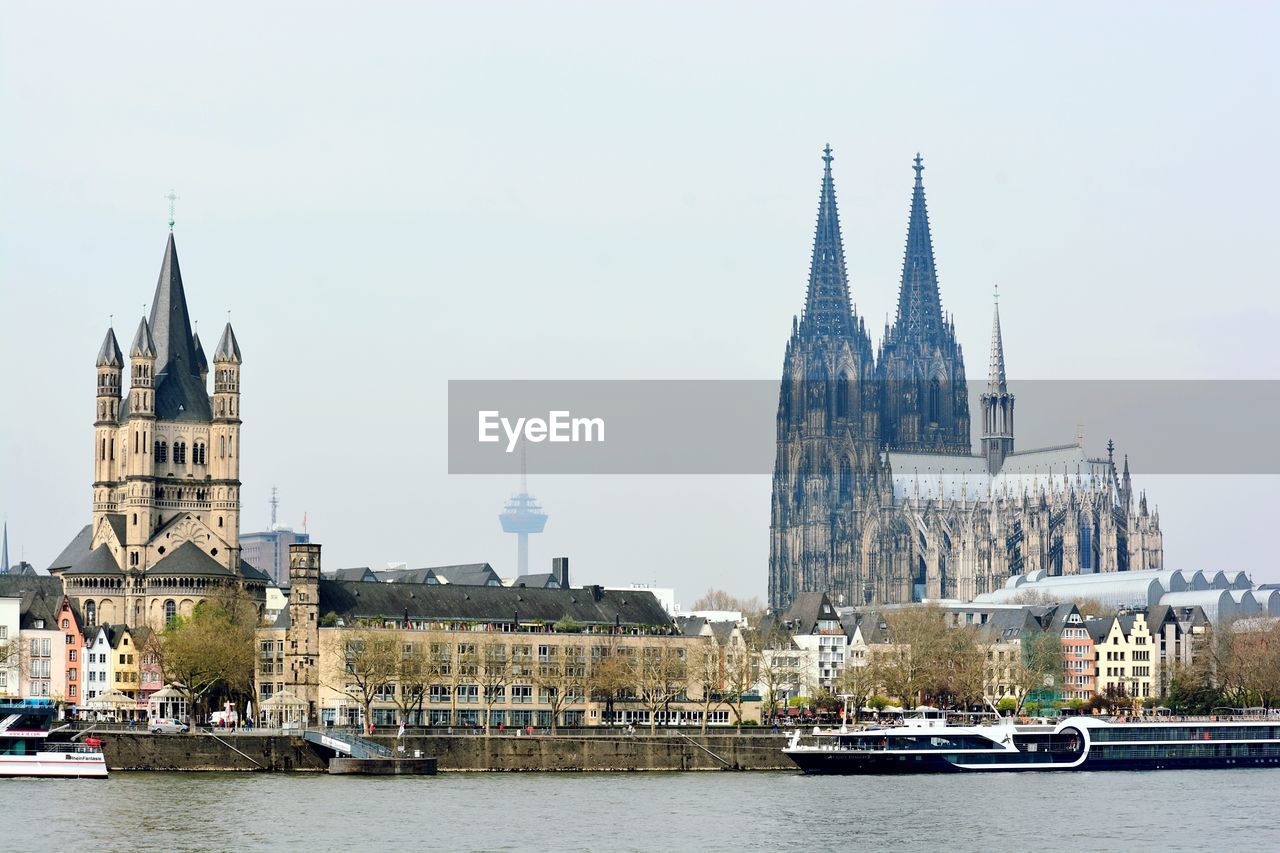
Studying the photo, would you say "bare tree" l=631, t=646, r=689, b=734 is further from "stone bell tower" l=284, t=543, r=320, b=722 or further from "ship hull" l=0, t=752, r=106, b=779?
"ship hull" l=0, t=752, r=106, b=779

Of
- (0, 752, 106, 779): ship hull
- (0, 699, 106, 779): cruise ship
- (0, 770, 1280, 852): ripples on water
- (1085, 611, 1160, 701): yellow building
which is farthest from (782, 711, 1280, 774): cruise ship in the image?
(1085, 611, 1160, 701): yellow building

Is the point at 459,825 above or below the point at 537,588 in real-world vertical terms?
below

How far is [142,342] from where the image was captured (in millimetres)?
164375

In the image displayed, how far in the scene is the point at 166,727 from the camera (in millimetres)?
124188

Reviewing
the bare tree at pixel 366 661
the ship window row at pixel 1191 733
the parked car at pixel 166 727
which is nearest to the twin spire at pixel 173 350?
the bare tree at pixel 366 661

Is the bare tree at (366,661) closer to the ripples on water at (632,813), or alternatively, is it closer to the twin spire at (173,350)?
the ripples on water at (632,813)

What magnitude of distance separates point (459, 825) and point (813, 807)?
16.0m

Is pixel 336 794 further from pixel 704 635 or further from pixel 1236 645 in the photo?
pixel 1236 645

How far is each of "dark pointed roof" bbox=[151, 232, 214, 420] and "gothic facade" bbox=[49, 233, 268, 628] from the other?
0.07 meters

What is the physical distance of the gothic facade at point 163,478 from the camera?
162500mm

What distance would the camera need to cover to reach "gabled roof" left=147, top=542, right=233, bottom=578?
531ft

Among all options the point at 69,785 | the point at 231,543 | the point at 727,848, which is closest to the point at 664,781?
the point at 69,785

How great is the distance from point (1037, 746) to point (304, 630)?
4052cm

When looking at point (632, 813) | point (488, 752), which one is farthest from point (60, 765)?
point (632, 813)
